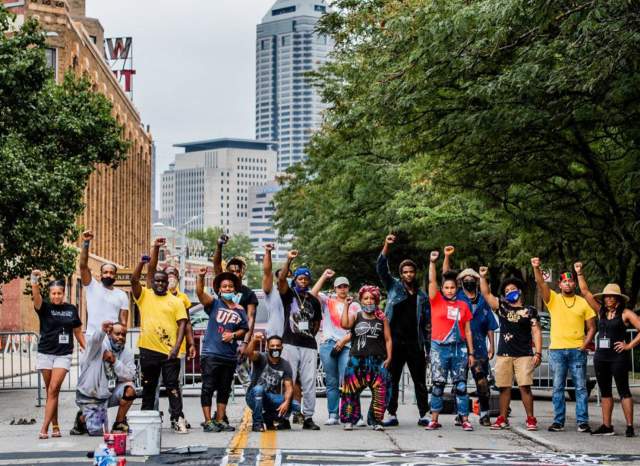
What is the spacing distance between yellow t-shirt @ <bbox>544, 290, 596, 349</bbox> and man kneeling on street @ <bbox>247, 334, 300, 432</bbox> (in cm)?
334

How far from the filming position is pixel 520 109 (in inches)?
620

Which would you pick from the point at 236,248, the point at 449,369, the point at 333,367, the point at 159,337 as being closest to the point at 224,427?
the point at 159,337

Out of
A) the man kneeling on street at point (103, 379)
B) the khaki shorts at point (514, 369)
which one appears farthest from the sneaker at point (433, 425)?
the man kneeling on street at point (103, 379)

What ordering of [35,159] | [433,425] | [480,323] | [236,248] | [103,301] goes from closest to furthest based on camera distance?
[103,301]
[433,425]
[480,323]
[35,159]
[236,248]

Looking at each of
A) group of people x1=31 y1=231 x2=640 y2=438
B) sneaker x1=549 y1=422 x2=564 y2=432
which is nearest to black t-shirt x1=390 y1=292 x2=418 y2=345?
group of people x1=31 y1=231 x2=640 y2=438

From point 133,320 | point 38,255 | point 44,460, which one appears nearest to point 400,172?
point 38,255

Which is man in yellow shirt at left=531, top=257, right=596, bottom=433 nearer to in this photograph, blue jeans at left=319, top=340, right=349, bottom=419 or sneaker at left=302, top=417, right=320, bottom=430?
blue jeans at left=319, top=340, right=349, bottom=419

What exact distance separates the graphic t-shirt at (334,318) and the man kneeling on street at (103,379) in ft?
8.64

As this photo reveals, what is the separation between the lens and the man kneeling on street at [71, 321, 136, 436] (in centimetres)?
1280

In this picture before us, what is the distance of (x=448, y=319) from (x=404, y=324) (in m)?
0.66

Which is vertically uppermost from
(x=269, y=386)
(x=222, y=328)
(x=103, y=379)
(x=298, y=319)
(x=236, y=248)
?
(x=236, y=248)

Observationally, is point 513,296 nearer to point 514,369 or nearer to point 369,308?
point 514,369

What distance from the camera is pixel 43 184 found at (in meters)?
22.4

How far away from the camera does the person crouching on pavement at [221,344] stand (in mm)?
13336
